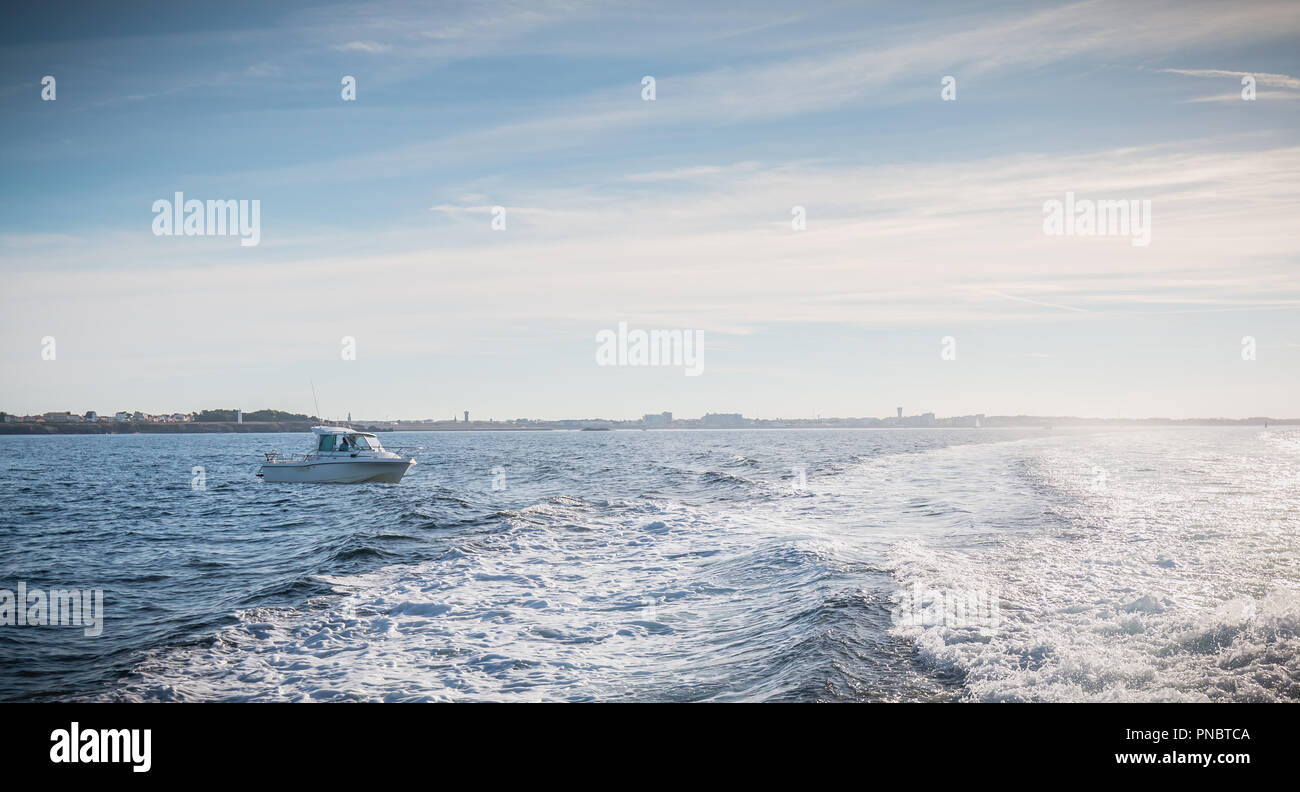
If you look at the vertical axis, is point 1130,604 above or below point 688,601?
above

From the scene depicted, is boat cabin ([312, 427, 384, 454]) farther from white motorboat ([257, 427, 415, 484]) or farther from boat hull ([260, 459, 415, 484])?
boat hull ([260, 459, 415, 484])

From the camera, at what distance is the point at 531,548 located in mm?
21188

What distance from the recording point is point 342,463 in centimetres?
4306

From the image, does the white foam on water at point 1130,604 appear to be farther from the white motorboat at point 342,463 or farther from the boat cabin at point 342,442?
the boat cabin at point 342,442

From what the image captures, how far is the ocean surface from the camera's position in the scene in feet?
31.7

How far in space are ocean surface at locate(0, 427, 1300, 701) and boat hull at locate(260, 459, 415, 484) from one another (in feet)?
35.5

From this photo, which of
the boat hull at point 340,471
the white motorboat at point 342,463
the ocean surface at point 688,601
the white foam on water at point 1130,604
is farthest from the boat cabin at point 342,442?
the white foam on water at point 1130,604

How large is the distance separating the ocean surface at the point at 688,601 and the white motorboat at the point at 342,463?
11.0 meters

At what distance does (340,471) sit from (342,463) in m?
0.66

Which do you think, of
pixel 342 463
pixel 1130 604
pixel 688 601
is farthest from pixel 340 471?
pixel 1130 604

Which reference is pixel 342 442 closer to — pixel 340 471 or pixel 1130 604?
pixel 340 471
